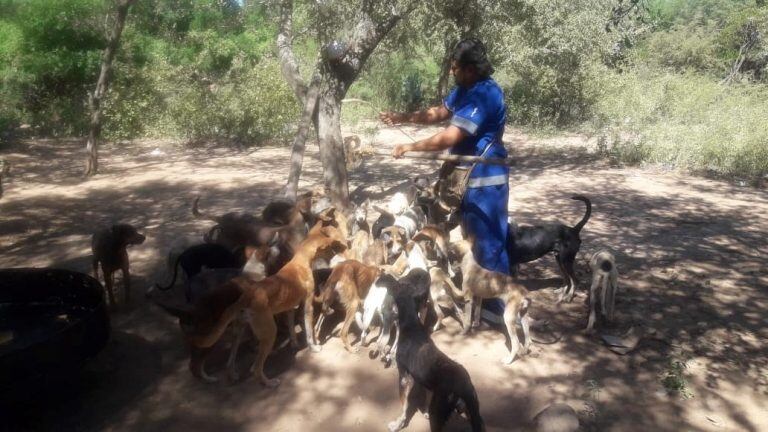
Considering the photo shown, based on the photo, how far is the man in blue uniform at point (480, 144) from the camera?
4.30 metres

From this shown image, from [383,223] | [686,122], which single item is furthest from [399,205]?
[686,122]

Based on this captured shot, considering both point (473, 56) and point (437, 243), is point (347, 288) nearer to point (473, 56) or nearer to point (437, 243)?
point (437, 243)

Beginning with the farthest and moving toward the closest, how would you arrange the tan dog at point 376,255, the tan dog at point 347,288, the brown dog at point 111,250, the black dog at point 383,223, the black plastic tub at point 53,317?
1. the black dog at point 383,223
2. the tan dog at point 376,255
3. the brown dog at point 111,250
4. the tan dog at point 347,288
5. the black plastic tub at point 53,317

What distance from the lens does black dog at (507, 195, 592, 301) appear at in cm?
536

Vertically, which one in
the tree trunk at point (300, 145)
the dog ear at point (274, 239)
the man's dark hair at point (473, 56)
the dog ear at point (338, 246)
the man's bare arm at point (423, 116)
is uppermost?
the man's dark hair at point (473, 56)

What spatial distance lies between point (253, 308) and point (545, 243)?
A: 323 centimetres

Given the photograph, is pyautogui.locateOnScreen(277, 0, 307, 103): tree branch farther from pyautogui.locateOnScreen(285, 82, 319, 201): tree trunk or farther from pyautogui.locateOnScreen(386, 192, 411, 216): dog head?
pyautogui.locateOnScreen(386, 192, 411, 216): dog head

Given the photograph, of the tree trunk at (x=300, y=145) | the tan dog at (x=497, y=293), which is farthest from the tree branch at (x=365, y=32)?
the tan dog at (x=497, y=293)

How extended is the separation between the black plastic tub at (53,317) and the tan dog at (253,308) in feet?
1.93

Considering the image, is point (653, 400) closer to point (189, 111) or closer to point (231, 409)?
point (231, 409)

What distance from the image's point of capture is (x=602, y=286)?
187 inches

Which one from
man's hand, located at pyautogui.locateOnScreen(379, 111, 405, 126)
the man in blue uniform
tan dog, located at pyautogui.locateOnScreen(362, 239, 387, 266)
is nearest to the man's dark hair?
the man in blue uniform

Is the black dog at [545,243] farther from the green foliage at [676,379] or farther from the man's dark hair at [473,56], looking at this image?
the man's dark hair at [473,56]

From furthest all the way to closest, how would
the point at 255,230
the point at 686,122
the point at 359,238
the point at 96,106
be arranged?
the point at 686,122 → the point at 96,106 → the point at 359,238 → the point at 255,230
